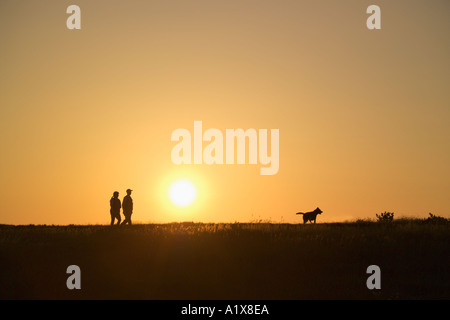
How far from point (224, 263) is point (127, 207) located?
1036 centimetres

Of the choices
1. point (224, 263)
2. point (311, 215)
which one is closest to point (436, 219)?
point (311, 215)

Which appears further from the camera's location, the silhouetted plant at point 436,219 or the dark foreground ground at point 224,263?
the silhouetted plant at point 436,219

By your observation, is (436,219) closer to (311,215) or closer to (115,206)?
(311,215)

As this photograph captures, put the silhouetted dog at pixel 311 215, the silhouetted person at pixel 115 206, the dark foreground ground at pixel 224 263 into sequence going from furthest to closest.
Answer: the silhouetted dog at pixel 311 215
the silhouetted person at pixel 115 206
the dark foreground ground at pixel 224 263

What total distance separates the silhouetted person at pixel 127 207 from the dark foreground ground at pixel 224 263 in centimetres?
362

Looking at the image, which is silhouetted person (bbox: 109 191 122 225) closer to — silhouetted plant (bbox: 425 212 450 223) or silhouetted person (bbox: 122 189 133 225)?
silhouetted person (bbox: 122 189 133 225)

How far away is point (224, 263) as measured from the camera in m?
30.0

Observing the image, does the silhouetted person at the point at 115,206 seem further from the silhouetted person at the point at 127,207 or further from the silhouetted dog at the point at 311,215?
the silhouetted dog at the point at 311,215

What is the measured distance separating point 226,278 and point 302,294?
11.0 feet

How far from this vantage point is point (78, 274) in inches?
1109

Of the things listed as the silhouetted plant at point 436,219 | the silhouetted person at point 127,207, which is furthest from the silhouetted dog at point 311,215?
the silhouetted person at point 127,207

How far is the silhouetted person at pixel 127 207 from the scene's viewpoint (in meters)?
38.2

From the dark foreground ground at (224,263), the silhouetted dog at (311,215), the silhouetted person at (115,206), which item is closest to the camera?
the dark foreground ground at (224,263)

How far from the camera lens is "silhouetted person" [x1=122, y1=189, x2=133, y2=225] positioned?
3822 centimetres
